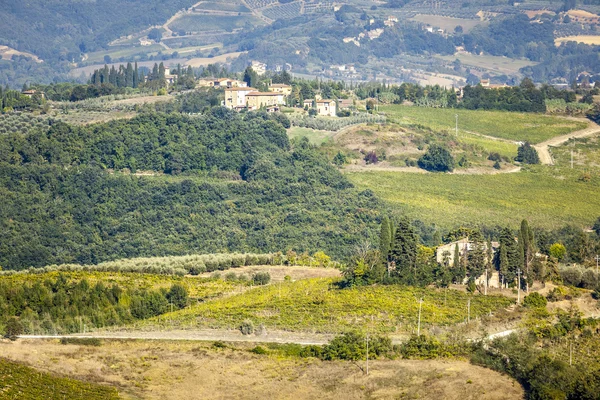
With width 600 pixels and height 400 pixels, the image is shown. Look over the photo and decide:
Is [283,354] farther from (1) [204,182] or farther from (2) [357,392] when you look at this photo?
(1) [204,182]

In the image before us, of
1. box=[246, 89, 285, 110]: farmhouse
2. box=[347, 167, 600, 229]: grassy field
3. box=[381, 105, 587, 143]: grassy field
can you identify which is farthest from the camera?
box=[381, 105, 587, 143]: grassy field

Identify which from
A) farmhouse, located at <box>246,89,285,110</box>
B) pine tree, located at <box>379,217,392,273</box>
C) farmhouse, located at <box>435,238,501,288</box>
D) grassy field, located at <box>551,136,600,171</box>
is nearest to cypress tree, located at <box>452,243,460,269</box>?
farmhouse, located at <box>435,238,501,288</box>

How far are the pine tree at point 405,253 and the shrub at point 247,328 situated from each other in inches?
509

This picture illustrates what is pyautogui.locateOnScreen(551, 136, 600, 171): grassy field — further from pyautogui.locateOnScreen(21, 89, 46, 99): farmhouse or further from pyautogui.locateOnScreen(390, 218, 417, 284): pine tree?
pyautogui.locateOnScreen(21, 89, 46, 99): farmhouse

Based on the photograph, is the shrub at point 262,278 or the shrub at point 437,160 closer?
the shrub at point 262,278

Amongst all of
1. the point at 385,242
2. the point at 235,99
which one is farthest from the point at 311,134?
the point at 385,242

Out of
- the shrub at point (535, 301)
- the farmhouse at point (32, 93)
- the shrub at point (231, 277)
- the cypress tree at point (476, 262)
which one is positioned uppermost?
the farmhouse at point (32, 93)

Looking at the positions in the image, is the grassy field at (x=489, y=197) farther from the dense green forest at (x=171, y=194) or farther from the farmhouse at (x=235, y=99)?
the farmhouse at (x=235, y=99)

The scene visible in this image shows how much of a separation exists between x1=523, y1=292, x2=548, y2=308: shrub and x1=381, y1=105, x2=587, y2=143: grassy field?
2858 inches

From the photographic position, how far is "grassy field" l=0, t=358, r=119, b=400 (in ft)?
187

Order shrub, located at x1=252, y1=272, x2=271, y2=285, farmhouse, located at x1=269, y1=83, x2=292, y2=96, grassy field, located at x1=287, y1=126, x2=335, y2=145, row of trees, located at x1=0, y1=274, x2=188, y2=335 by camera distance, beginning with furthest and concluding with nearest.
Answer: farmhouse, located at x1=269, y1=83, x2=292, y2=96, grassy field, located at x1=287, y1=126, x2=335, y2=145, shrub, located at x1=252, y1=272, x2=271, y2=285, row of trees, located at x1=0, y1=274, x2=188, y2=335

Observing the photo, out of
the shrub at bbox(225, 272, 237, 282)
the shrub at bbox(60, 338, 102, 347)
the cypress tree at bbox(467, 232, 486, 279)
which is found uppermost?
the cypress tree at bbox(467, 232, 486, 279)

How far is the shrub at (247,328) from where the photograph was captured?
70500mm

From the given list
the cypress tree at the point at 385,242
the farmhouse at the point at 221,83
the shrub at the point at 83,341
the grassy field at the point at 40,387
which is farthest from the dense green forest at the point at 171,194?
the grassy field at the point at 40,387
